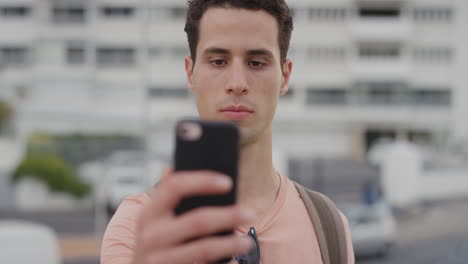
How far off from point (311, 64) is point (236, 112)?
37632 millimetres

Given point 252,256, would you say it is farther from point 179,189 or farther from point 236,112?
point 179,189

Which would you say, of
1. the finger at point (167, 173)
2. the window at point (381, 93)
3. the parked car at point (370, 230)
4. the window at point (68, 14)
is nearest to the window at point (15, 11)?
the window at point (68, 14)

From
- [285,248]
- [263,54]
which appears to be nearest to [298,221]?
[285,248]

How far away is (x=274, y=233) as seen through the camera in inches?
63.6

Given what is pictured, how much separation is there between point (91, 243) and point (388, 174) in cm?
991

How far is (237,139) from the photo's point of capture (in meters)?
0.99

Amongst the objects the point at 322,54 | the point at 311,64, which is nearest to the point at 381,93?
the point at 322,54

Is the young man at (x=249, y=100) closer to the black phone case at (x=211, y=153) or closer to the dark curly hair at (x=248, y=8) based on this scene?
the dark curly hair at (x=248, y=8)

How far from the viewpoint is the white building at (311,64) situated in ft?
120

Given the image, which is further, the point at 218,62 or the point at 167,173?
the point at 218,62

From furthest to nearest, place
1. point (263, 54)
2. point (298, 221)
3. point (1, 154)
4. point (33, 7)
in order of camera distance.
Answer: point (33, 7)
point (1, 154)
point (298, 221)
point (263, 54)

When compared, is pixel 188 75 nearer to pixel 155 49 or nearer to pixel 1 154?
pixel 1 154

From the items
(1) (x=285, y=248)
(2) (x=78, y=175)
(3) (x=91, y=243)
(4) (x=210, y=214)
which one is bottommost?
(3) (x=91, y=243)

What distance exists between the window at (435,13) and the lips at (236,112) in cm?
3914
